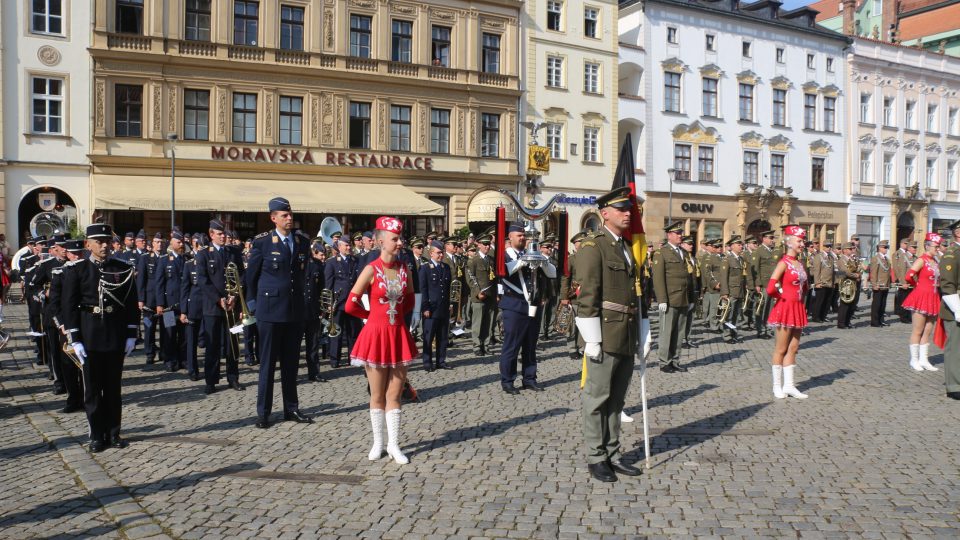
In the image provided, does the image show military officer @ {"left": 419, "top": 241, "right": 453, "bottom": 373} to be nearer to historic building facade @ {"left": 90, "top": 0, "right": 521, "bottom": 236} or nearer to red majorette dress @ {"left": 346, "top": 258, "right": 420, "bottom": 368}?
red majorette dress @ {"left": 346, "top": 258, "right": 420, "bottom": 368}

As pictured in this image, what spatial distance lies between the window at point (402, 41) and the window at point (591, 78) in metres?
8.80

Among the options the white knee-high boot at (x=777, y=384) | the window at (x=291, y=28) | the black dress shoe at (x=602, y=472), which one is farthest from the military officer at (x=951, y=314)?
the window at (x=291, y=28)

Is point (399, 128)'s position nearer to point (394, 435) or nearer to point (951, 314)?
point (951, 314)

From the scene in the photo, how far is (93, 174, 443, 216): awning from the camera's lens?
25.5 metres

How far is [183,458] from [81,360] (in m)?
1.33

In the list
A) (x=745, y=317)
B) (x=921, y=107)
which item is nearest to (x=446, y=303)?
(x=745, y=317)

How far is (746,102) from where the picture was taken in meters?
42.0

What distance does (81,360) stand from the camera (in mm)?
7000

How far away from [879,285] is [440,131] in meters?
18.0

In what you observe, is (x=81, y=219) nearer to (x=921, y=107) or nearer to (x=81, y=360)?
(x=81, y=360)

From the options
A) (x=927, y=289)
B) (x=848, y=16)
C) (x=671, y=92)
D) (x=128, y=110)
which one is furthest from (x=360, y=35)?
(x=848, y=16)

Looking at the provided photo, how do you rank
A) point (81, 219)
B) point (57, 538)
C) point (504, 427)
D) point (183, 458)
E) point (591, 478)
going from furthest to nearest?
point (81, 219) → point (504, 427) → point (183, 458) → point (591, 478) → point (57, 538)

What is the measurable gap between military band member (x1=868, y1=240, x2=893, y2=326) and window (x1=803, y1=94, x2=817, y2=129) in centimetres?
2603

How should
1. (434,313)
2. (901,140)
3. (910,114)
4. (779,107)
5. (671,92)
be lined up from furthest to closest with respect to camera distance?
(910,114) < (901,140) < (779,107) < (671,92) < (434,313)
